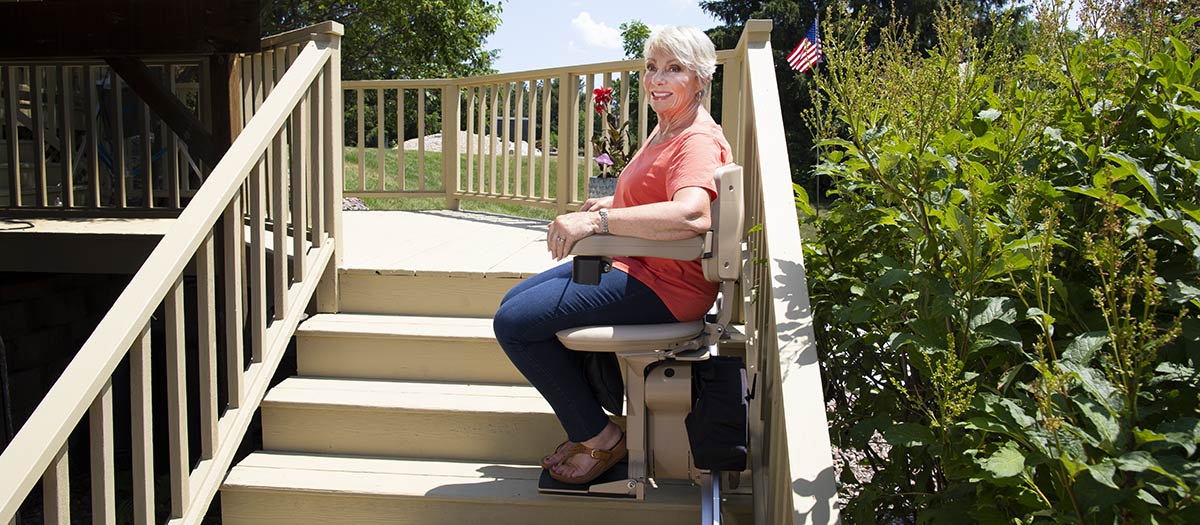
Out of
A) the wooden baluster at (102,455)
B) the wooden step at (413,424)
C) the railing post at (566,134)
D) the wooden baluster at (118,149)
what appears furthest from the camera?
the railing post at (566,134)

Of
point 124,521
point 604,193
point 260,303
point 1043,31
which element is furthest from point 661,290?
point 124,521

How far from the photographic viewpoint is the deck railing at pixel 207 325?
1.94 m

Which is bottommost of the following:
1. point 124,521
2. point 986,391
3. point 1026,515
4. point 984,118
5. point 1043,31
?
point 124,521

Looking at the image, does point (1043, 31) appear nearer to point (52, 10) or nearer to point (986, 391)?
point (986, 391)

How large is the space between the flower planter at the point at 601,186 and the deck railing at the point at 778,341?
5.05 ft

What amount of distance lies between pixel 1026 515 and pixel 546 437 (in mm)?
1613

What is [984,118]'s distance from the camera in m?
2.06

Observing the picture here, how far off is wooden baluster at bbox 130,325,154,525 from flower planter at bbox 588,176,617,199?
2793 millimetres

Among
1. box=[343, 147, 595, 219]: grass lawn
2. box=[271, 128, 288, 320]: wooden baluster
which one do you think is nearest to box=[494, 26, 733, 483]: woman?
box=[271, 128, 288, 320]: wooden baluster

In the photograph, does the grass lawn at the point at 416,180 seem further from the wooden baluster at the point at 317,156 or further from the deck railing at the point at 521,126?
the wooden baluster at the point at 317,156

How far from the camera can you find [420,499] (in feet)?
8.70

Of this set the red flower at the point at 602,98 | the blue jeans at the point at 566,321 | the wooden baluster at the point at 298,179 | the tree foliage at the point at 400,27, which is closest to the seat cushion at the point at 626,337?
the blue jeans at the point at 566,321

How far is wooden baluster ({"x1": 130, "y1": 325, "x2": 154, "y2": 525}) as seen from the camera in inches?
85.4

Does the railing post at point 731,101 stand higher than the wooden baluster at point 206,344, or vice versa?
the railing post at point 731,101
